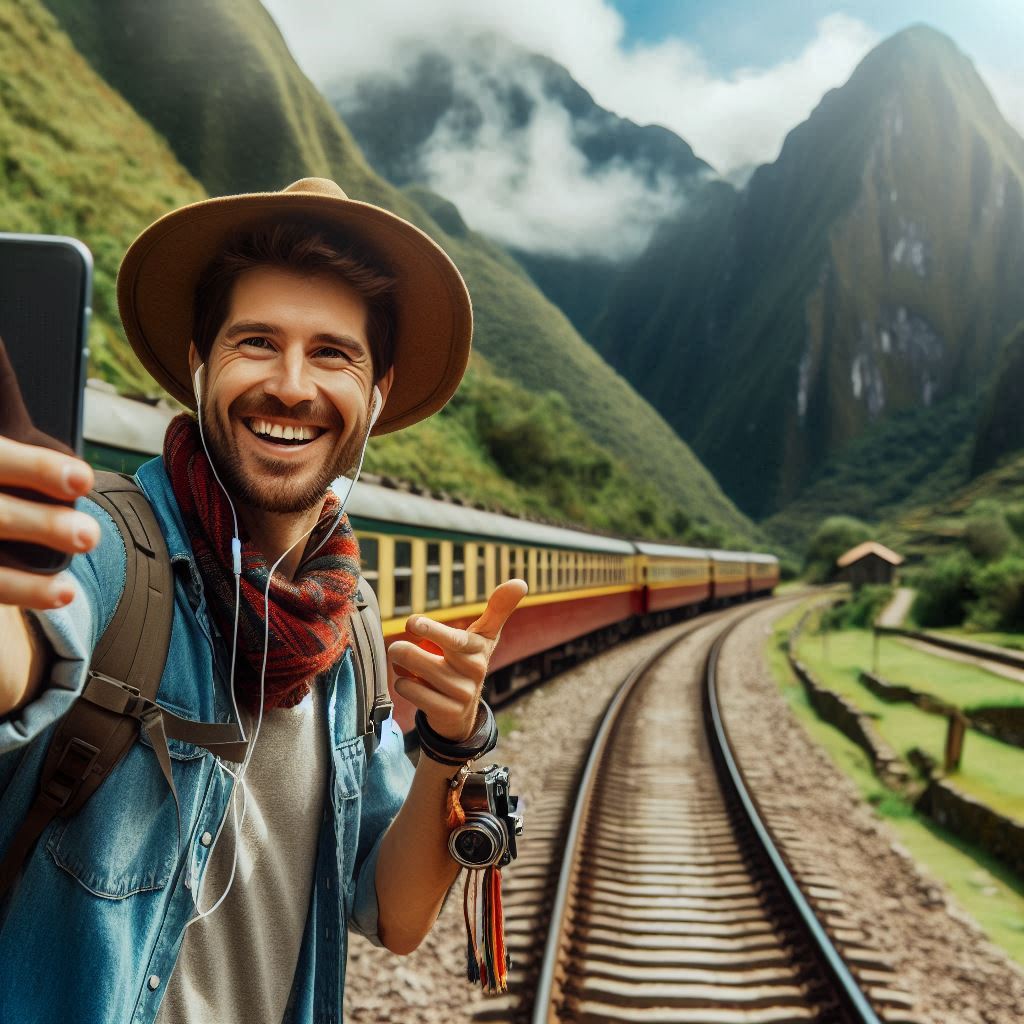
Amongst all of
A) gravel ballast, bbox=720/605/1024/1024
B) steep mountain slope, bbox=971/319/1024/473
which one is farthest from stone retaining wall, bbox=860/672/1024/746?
steep mountain slope, bbox=971/319/1024/473

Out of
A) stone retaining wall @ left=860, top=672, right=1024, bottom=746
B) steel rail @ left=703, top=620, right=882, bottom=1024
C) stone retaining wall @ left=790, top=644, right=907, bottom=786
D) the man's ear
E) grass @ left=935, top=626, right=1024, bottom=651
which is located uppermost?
the man's ear

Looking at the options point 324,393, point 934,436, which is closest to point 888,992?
point 324,393

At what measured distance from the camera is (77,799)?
1.27 metres

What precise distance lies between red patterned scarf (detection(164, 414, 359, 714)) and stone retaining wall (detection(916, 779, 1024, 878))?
25.9ft

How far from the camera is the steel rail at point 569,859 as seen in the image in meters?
4.85

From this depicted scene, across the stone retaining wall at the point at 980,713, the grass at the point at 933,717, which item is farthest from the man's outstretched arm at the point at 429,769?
the stone retaining wall at the point at 980,713

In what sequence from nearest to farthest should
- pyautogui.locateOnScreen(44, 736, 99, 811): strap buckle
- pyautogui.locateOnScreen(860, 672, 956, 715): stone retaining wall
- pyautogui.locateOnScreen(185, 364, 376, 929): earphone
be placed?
1. pyautogui.locateOnScreen(44, 736, 99, 811): strap buckle
2. pyautogui.locateOnScreen(185, 364, 376, 929): earphone
3. pyautogui.locateOnScreen(860, 672, 956, 715): stone retaining wall

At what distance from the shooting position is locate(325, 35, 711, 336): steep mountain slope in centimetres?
15850

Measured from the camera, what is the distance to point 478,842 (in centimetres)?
180

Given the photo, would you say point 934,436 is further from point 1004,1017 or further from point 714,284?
point 1004,1017

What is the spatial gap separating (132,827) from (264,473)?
2.11 ft

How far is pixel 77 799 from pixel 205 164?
2893 inches

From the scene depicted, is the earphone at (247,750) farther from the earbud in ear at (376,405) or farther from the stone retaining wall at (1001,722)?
the stone retaining wall at (1001,722)

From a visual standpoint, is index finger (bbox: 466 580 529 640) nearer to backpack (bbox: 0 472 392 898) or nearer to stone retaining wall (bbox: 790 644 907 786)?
backpack (bbox: 0 472 392 898)
